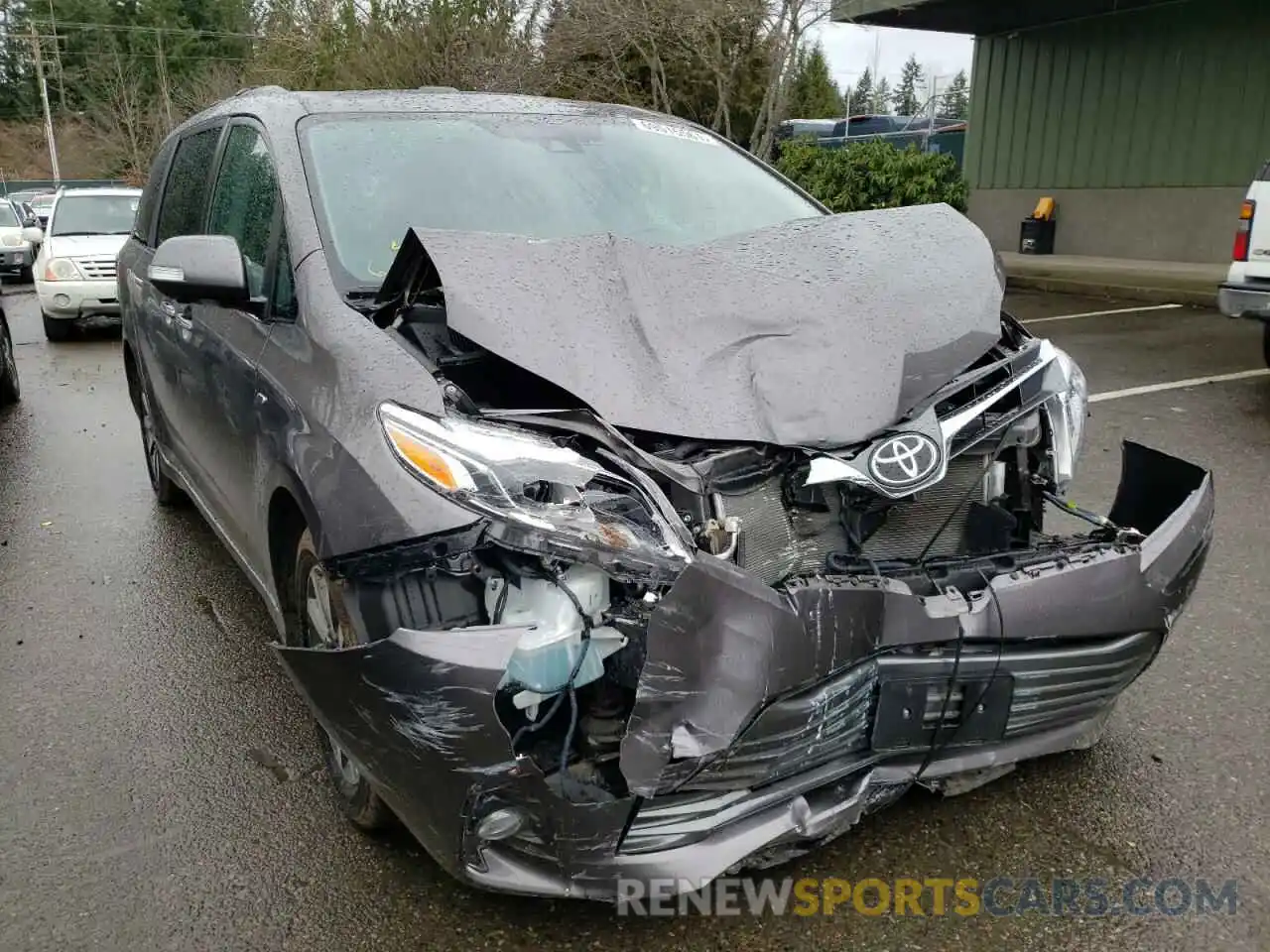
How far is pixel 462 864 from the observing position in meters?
2.11

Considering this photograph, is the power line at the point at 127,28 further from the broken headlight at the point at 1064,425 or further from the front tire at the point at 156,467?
the broken headlight at the point at 1064,425

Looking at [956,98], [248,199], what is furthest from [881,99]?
[248,199]

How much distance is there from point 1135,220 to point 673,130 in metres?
13.4

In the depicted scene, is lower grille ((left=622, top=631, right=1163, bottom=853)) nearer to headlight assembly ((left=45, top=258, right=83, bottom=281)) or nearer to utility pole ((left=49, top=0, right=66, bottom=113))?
headlight assembly ((left=45, top=258, right=83, bottom=281))

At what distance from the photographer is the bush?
1514cm

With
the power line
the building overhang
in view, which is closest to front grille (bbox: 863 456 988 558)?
the building overhang

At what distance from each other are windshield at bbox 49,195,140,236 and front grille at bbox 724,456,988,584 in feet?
40.8

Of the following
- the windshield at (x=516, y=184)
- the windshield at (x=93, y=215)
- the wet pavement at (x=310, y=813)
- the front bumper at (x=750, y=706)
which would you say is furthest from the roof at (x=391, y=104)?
the windshield at (x=93, y=215)

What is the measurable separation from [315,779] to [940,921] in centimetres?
170

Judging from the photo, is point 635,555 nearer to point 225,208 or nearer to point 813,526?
point 813,526

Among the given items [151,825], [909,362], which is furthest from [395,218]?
[151,825]

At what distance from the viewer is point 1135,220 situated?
15328 mm

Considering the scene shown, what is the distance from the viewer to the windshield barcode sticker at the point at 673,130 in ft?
13.4

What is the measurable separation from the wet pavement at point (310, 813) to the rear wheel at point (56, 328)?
8262 mm
